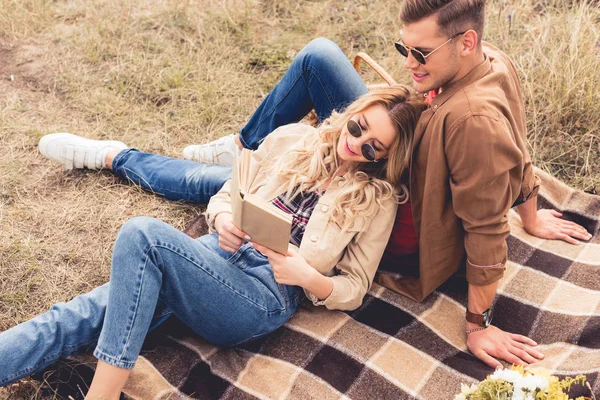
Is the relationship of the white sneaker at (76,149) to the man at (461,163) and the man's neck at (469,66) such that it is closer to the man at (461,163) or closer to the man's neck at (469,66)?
the man at (461,163)

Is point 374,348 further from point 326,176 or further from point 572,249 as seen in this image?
point 572,249

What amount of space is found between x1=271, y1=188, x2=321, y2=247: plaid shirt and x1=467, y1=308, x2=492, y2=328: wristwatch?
34.1 inches

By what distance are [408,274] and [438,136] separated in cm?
95

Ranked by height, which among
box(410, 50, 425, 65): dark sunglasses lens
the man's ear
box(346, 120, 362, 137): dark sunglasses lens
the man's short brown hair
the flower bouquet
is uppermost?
the man's short brown hair

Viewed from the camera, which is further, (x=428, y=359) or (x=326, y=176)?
(x=326, y=176)

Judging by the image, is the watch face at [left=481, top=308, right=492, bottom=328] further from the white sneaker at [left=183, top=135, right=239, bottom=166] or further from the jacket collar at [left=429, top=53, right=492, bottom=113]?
the white sneaker at [left=183, top=135, right=239, bottom=166]

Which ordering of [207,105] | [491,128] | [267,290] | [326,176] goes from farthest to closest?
[207,105] → [326,176] → [267,290] → [491,128]

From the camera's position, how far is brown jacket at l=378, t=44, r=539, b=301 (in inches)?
95.3

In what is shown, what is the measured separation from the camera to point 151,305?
249 cm

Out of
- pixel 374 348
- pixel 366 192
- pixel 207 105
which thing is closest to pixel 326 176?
pixel 366 192

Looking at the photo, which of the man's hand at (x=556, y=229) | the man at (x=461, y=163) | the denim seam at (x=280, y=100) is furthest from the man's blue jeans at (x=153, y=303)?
the man's hand at (x=556, y=229)

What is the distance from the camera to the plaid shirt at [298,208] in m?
2.98

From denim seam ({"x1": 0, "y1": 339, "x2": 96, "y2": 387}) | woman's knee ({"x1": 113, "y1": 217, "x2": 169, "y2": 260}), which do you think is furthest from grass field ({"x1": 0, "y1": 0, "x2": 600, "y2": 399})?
woman's knee ({"x1": 113, "y1": 217, "x2": 169, "y2": 260})

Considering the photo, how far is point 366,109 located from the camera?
283 cm
